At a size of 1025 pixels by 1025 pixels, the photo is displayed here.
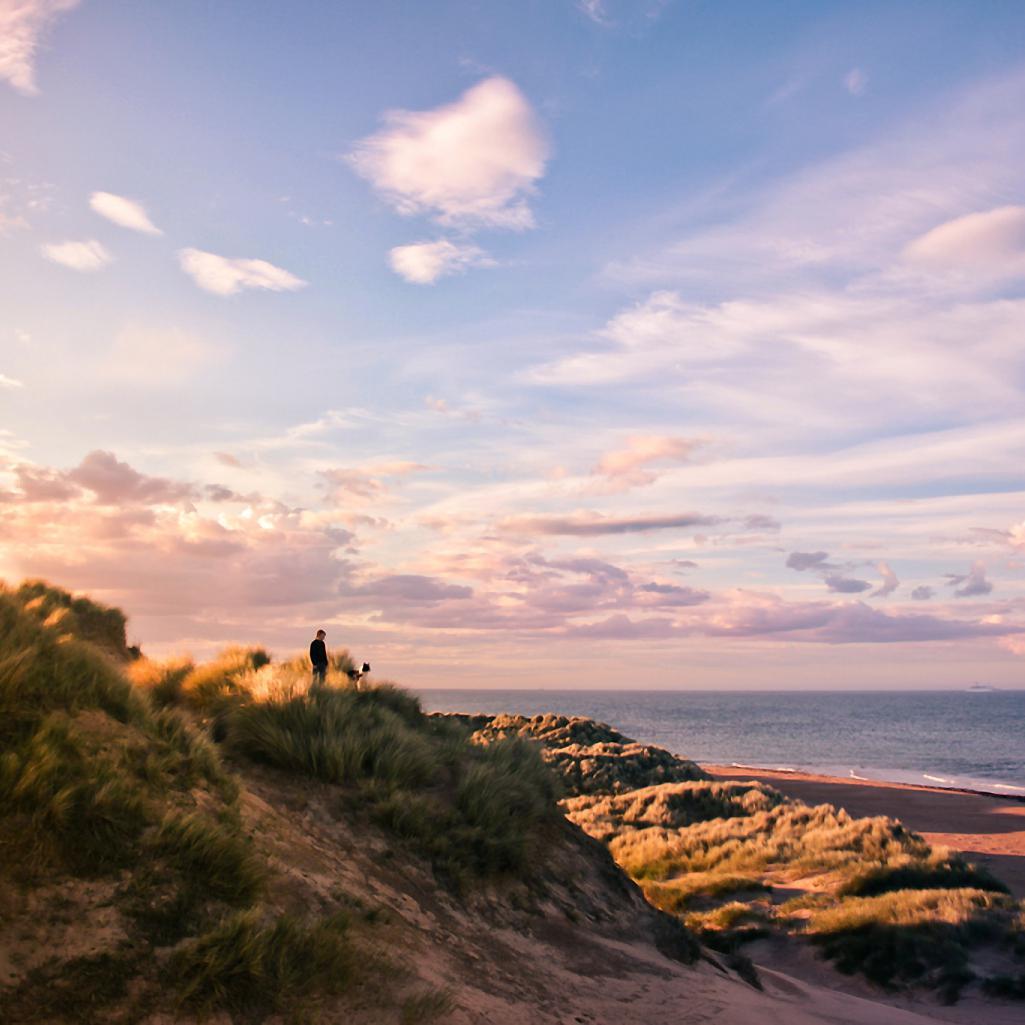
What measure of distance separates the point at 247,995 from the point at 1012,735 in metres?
119

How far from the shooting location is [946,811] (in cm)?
3959

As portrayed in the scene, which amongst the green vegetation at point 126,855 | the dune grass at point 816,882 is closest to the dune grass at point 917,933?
the dune grass at point 816,882

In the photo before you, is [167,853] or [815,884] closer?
[167,853]

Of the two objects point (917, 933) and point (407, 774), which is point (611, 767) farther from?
point (407, 774)

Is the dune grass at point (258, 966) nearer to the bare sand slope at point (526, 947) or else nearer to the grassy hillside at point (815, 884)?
the bare sand slope at point (526, 947)

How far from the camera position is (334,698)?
12.3 metres

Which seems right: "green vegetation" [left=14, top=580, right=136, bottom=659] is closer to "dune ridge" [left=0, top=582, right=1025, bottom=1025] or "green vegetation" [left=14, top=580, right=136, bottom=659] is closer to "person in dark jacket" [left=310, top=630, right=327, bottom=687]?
"dune ridge" [left=0, top=582, right=1025, bottom=1025]

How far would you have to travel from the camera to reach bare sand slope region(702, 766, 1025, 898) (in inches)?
1107

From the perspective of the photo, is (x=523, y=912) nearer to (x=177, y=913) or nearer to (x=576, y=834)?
(x=576, y=834)

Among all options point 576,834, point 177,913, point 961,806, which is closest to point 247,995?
point 177,913

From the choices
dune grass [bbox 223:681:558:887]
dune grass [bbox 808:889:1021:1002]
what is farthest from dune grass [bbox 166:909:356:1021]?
dune grass [bbox 808:889:1021:1002]

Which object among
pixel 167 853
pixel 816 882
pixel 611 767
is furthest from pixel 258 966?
pixel 611 767

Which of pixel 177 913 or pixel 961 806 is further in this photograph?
pixel 961 806

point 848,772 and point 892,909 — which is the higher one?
point 892,909
